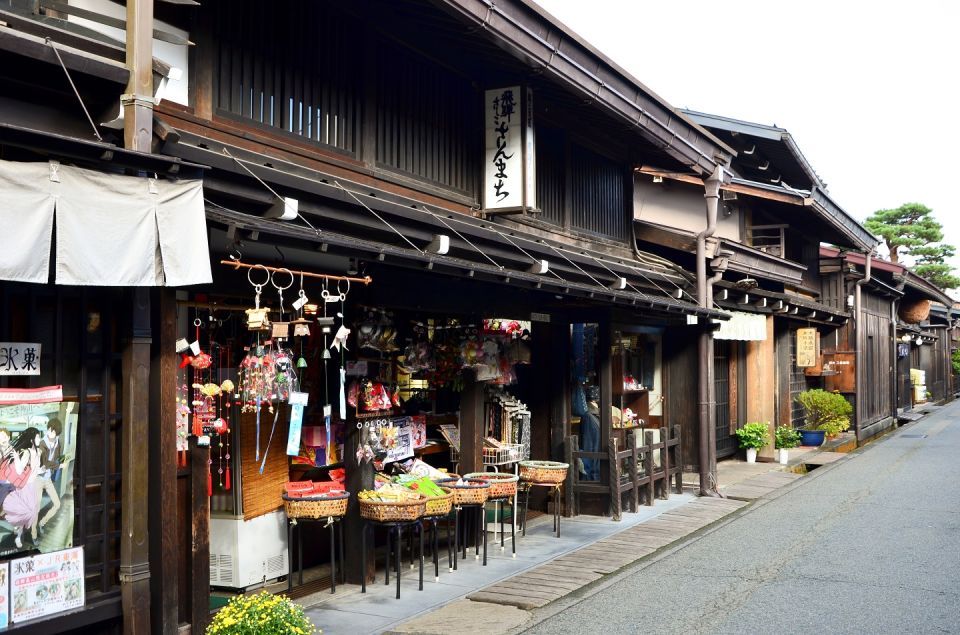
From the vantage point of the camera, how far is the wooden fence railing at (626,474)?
552 inches

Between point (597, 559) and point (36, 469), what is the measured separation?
7322 millimetres

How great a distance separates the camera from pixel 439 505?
984 centimetres

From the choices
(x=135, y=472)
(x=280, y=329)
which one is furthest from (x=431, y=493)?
(x=135, y=472)

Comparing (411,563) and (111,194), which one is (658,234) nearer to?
(411,563)

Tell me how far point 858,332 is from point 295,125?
25311 mm

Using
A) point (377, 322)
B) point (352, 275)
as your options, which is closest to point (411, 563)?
point (377, 322)

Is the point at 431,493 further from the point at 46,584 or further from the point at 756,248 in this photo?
the point at 756,248

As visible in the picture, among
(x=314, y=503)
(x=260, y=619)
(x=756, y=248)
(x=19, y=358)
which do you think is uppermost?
(x=756, y=248)

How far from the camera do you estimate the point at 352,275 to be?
902cm

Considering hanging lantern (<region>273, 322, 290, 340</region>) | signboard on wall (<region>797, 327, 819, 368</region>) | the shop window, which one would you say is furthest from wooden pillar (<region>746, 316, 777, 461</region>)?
the shop window

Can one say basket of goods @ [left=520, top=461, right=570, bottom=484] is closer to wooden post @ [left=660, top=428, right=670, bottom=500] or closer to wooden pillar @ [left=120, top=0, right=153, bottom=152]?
wooden post @ [left=660, top=428, right=670, bottom=500]

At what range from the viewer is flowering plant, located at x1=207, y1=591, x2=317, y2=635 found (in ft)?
20.4

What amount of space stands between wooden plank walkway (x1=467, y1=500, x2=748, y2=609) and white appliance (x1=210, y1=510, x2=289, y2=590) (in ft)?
7.23

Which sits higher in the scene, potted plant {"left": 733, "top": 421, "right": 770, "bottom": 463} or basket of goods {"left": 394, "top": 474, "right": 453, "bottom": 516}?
basket of goods {"left": 394, "top": 474, "right": 453, "bottom": 516}
